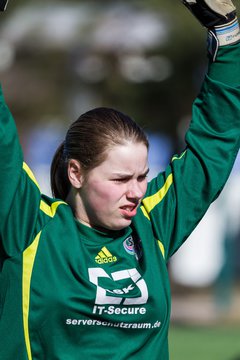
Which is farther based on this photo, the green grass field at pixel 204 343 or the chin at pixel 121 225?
the green grass field at pixel 204 343

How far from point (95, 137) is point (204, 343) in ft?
21.0

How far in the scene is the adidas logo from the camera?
3.38 metres

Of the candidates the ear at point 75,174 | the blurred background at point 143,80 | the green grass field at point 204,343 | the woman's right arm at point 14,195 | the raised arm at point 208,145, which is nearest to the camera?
the woman's right arm at point 14,195

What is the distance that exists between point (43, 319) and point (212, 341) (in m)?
6.66

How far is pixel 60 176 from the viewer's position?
3.64m

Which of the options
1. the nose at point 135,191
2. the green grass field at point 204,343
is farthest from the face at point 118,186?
the green grass field at point 204,343

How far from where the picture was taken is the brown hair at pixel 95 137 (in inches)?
134

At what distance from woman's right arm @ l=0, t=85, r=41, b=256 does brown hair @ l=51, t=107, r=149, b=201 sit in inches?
10.0

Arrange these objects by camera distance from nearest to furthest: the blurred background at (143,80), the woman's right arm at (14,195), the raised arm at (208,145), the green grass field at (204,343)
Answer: the woman's right arm at (14,195) < the raised arm at (208,145) < the green grass field at (204,343) < the blurred background at (143,80)

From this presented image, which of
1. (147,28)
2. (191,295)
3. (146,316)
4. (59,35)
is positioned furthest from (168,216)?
(59,35)

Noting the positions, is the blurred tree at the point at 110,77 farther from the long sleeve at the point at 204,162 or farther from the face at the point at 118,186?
the face at the point at 118,186

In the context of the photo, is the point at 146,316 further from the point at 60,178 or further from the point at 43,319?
the point at 60,178

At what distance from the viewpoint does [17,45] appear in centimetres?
1675

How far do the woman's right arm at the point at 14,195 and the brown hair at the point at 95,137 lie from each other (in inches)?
10.0
